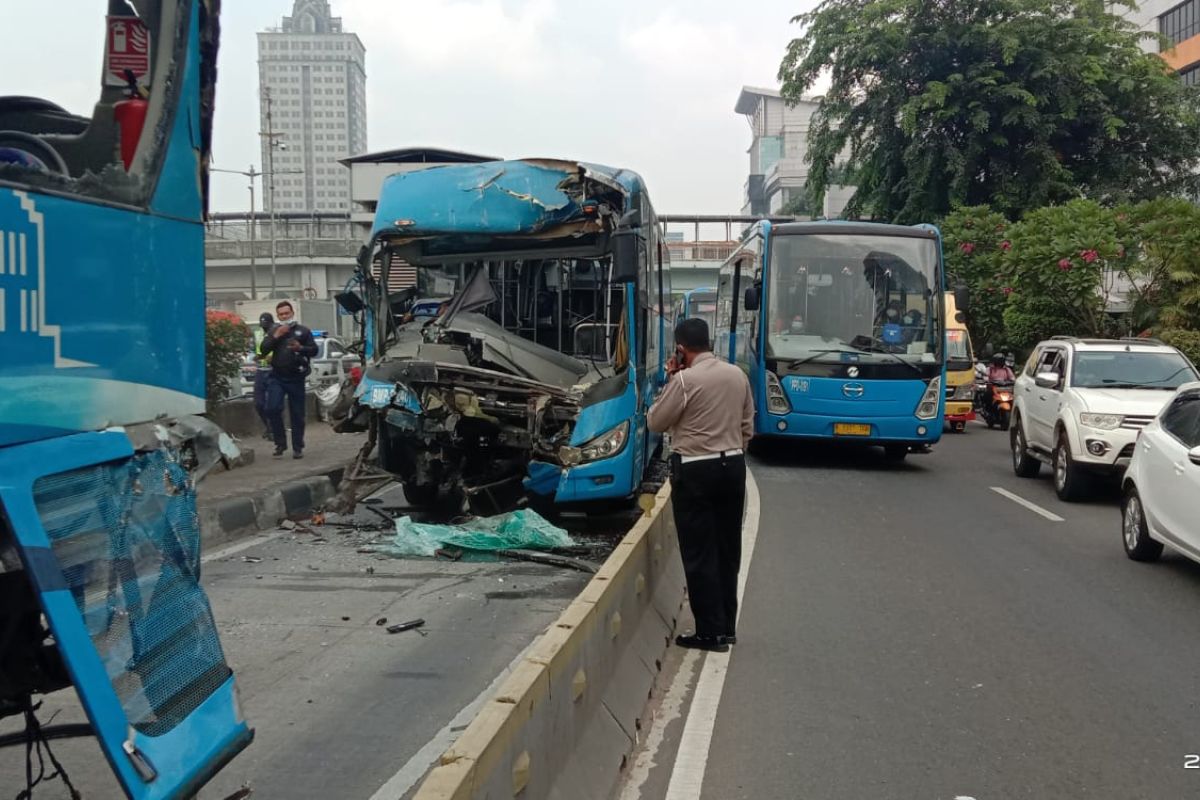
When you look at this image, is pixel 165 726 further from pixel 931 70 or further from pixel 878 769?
pixel 931 70

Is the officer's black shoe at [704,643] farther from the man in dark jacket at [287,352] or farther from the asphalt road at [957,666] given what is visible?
the man in dark jacket at [287,352]

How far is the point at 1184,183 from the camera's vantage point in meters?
31.7

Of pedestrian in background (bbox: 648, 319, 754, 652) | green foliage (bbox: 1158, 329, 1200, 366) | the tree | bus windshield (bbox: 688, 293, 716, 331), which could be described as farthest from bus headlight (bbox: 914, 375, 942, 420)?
bus windshield (bbox: 688, 293, 716, 331)

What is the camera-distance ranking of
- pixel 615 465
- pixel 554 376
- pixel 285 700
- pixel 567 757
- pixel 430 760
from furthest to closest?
pixel 554 376 → pixel 615 465 → pixel 285 700 → pixel 430 760 → pixel 567 757

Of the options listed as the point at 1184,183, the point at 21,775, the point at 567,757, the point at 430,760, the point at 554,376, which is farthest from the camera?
the point at 1184,183

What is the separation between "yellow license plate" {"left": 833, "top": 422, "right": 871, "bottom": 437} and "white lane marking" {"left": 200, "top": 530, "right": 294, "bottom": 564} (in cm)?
751

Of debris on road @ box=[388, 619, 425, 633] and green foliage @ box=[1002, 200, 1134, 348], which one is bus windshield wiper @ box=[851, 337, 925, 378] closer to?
green foliage @ box=[1002, 200, 1134, 348]

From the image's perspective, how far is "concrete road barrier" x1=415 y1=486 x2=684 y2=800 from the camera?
2932mm

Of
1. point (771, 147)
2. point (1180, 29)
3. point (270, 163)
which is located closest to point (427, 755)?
point (1180, 29)

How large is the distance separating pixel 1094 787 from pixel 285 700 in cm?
368

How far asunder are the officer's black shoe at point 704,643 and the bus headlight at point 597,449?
3.00 metres

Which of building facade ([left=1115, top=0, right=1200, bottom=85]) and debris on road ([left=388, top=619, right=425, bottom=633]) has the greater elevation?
building facade ([left=1115, top=0, right=1200, bottom=85])

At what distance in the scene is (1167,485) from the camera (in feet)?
26.6

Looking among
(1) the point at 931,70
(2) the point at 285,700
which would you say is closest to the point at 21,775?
(2) the point at 285,700
